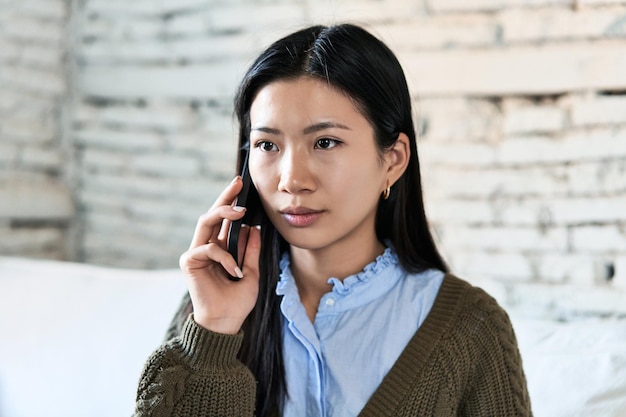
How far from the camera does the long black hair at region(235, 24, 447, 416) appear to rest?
127 centimetres

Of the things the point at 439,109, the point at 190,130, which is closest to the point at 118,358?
the point at 190,130

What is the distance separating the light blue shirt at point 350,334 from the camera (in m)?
1.32

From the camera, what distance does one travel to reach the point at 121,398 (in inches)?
68.4

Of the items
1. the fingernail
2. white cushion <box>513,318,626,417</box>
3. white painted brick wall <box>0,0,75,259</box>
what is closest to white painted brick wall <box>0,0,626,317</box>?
white painted brick wall <box>0,0,75,259</box>

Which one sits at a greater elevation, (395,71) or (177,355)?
(395,71)

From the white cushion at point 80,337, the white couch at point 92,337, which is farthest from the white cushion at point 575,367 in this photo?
the white cushion at point 80,337

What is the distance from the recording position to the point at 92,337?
184cm

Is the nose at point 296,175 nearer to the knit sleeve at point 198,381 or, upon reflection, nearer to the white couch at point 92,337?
the knit sleeve at point 198,381

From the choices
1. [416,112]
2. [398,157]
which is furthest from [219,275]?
[416,112]

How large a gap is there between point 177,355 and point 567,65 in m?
1.03

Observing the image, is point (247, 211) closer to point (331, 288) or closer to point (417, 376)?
point (331, 288)

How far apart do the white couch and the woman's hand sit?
50 centimetres

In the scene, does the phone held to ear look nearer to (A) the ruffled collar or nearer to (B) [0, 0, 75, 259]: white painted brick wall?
(A) the ruffled collar

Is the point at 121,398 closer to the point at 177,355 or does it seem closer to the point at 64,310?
the point at 64,310
